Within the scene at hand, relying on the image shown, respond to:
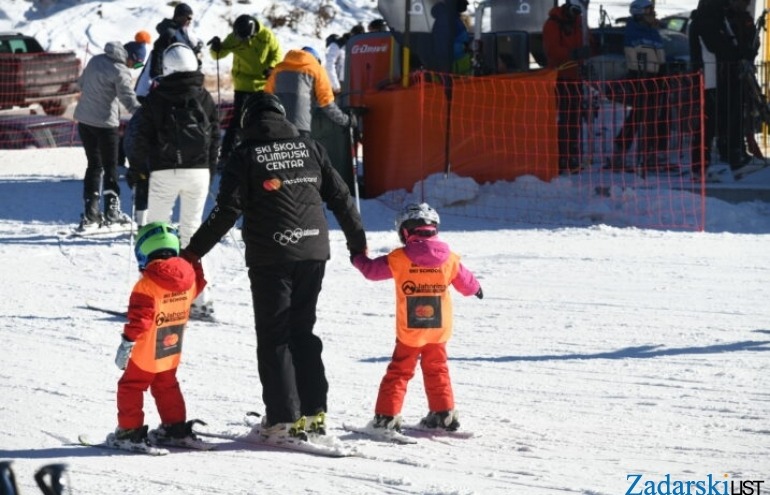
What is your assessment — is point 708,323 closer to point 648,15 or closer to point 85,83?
point 85,83

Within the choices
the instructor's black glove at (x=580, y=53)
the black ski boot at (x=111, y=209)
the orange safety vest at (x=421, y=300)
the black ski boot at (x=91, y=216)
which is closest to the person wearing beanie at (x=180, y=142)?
the orange safety vest at (x=421, y=300)

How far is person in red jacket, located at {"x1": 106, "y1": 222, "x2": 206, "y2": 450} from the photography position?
6.30 m

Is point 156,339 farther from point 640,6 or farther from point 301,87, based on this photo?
point 640,6

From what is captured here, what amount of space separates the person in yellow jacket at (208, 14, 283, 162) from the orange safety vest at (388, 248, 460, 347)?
703cm

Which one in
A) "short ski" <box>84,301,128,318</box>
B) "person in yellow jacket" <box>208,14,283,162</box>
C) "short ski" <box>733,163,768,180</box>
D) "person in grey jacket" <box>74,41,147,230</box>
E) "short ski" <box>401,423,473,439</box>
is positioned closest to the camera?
"short ski" <box>401,423,473,439</box>

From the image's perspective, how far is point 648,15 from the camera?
1630cm

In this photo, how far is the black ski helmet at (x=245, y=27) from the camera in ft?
43.7

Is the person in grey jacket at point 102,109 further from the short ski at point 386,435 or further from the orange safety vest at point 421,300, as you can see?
the short ski at point 386,435

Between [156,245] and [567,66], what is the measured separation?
28.7 feet

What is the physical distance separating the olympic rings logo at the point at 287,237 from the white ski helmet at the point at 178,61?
312 centimetres

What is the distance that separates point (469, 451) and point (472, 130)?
8.14m

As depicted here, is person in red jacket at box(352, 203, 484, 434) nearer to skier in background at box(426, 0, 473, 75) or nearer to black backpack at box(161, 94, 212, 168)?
black backpack at box(161, 94, 212, 168)

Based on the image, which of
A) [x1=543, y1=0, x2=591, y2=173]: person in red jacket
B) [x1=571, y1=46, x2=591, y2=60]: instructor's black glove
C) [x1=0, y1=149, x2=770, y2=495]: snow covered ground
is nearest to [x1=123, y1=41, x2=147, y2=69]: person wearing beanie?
[x1=0, y1=149, x2=770, y2=495]: snow covered ground

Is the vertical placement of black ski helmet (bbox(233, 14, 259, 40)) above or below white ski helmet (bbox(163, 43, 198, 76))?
above
